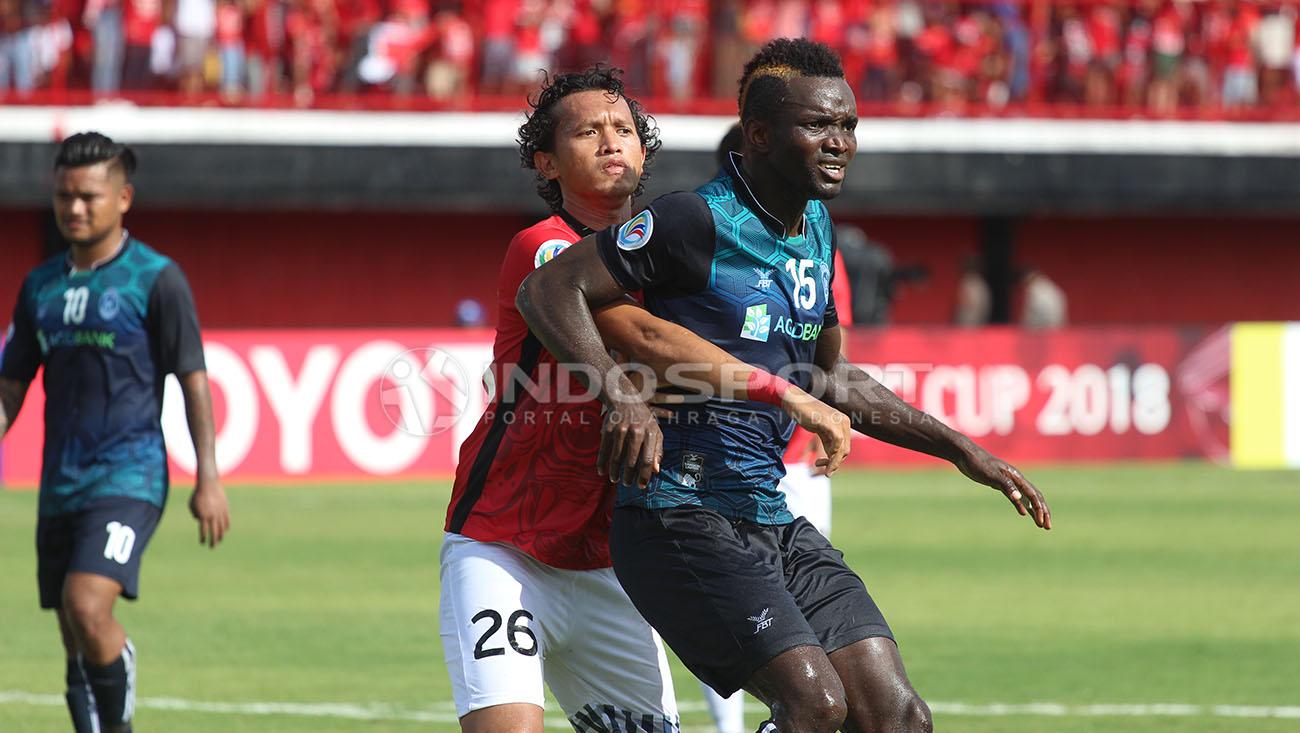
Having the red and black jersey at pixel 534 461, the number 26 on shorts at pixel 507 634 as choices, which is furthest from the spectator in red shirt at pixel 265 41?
the number 26 on shorts at pixel 507 634

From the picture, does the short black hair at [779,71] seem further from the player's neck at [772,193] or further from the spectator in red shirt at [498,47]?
the spectator in red shirt at [498,47]

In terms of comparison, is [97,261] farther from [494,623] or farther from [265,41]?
[265,41]

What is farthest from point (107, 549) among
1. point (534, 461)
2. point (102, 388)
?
point (534, 461)

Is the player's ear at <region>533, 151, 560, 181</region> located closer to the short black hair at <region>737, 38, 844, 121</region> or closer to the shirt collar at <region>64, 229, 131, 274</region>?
the short black hair at <region>737, 38, 844, 121</region>

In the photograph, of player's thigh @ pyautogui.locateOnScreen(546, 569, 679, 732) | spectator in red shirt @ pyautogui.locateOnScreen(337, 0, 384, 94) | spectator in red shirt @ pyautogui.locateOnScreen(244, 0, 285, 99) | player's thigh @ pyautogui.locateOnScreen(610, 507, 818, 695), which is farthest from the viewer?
spectator in red shirt @ pyautogui.locateOnScreen(337, 0, 384, 94)

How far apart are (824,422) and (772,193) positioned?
697mm

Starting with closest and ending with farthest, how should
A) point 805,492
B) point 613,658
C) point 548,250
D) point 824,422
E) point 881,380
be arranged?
1. point 824,422
2. point 548,250
3. point 613,658
4. point 805,492
5. point 881,380

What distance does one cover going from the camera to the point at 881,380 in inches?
837

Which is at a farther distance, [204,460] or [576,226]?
[204,460]

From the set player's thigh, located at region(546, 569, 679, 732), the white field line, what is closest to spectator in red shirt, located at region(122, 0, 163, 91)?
the white field line

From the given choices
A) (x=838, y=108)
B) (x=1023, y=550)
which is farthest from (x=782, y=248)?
(x=1023, y=550)

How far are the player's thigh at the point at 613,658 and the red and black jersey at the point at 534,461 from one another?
0.27 feet

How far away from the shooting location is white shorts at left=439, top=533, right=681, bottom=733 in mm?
4852

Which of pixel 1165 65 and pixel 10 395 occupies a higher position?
pixel 1165 65
